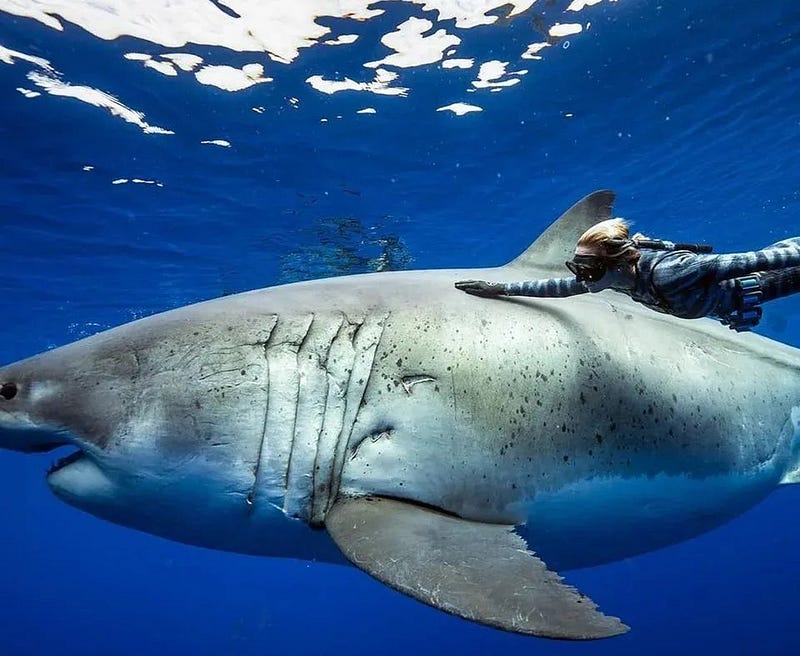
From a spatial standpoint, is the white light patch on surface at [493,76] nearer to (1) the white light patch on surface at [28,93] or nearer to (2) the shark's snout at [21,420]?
(1) the white light patch on surface at [28,93]

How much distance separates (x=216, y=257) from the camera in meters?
18.4

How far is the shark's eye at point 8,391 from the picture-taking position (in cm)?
280

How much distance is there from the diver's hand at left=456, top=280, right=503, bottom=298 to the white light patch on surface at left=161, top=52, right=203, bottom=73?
350 inches

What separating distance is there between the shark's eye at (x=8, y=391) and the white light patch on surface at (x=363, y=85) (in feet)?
32.4

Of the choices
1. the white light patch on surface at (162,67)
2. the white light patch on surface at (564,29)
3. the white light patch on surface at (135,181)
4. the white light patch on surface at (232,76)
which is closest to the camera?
the white light patch on surface at (162,67)

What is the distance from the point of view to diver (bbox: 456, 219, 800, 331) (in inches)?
138

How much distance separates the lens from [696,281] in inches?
138

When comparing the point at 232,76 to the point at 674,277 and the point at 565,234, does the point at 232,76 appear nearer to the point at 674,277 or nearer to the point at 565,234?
the point at 565,234

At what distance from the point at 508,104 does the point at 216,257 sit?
1000 centimetres

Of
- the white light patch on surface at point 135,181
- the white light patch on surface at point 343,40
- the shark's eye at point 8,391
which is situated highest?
the white light patch on surface at point 343,40

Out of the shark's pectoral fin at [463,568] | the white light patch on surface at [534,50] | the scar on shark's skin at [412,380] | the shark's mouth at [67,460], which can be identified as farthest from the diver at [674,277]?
the white light patch on surface at [534,50]

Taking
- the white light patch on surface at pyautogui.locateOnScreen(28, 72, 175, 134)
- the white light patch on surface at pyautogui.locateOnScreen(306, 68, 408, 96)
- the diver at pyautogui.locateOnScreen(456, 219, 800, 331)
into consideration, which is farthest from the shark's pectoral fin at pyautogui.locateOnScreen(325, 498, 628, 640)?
the white light patch on surface at pyautogui.locateOnScreen(28, 72, 175, 134)

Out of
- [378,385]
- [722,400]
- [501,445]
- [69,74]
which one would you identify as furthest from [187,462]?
[69,74]

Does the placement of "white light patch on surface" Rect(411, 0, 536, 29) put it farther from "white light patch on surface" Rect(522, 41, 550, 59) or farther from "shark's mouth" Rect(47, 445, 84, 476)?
"shark's mouth" Rect(47, 445, 84, 476)
